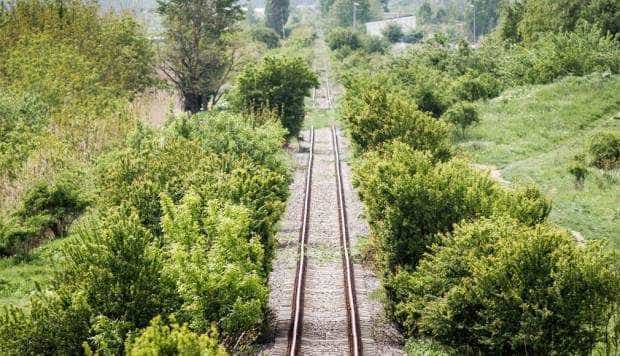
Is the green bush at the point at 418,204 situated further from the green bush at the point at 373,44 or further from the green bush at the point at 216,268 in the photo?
the green bush at the point at 373,44

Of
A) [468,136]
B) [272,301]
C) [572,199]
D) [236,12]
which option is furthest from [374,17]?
[272,301]

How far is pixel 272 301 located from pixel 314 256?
13.1ft

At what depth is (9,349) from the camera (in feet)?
39.5

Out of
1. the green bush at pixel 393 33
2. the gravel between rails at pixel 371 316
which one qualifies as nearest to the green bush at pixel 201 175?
the gravel between rails at pixel 371 316

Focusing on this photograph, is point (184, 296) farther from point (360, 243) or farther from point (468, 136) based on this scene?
point (468, 136)

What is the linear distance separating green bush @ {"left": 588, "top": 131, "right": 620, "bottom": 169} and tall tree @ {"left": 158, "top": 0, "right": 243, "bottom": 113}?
1104 inches

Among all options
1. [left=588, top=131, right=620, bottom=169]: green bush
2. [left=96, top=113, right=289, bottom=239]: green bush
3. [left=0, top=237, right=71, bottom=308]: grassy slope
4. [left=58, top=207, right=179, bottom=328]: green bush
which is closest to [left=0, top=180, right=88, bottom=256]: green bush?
[left=0, top=237, right=71, bottom=308]: grassy slope

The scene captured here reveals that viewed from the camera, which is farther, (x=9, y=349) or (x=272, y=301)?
(x=272, y=301)

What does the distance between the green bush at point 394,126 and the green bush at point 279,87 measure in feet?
33.8

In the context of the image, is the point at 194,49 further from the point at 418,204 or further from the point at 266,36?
the point at 266,36

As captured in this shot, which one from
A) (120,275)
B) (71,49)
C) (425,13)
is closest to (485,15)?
(425,13)

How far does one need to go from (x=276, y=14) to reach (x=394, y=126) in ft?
345

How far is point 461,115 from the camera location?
41.7m

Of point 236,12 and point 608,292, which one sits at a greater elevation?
point 236,12
